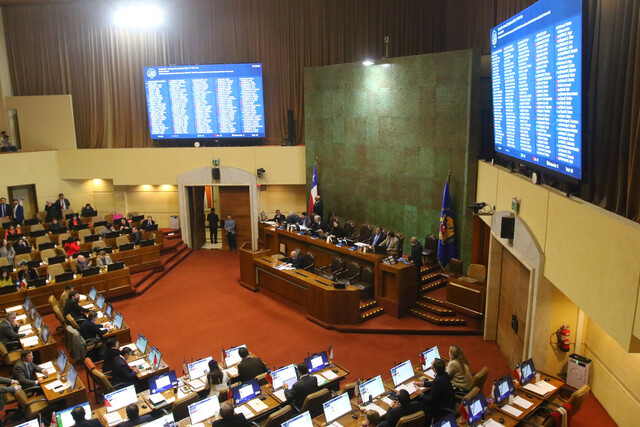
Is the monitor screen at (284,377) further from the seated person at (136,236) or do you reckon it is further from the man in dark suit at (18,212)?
the man in dark suit at (18,212)

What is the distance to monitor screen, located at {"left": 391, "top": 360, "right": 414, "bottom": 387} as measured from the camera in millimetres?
6938

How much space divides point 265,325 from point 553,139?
6.62m

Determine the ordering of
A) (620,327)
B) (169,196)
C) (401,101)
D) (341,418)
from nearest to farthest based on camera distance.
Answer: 1. (620,327)
2. (341,418)
3. (401,101)
4. (169,196)

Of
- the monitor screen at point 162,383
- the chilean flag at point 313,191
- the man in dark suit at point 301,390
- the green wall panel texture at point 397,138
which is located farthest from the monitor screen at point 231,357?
the chilean flag at point 313,191

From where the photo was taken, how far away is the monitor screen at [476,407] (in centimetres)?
597

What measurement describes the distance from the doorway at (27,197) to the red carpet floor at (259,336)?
6.85m

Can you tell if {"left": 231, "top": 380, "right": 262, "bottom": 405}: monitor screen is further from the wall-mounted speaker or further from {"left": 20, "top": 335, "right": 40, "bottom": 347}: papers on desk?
the wall-mounted speaker

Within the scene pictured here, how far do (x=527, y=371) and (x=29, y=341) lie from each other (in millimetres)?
8062

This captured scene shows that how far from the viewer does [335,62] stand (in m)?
15.7

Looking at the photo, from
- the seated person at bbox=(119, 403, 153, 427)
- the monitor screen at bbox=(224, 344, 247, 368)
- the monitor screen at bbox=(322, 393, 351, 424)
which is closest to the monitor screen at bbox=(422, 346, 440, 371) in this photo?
the monitor screen at bbox=(322, 393, 351, 424)

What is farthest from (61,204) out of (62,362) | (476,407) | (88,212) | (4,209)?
(476,407)

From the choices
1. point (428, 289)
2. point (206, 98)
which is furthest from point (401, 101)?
point (206, 98)

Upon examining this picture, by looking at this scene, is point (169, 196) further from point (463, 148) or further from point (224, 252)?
point (463, 148)

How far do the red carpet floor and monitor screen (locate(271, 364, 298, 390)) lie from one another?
4.97 feet
